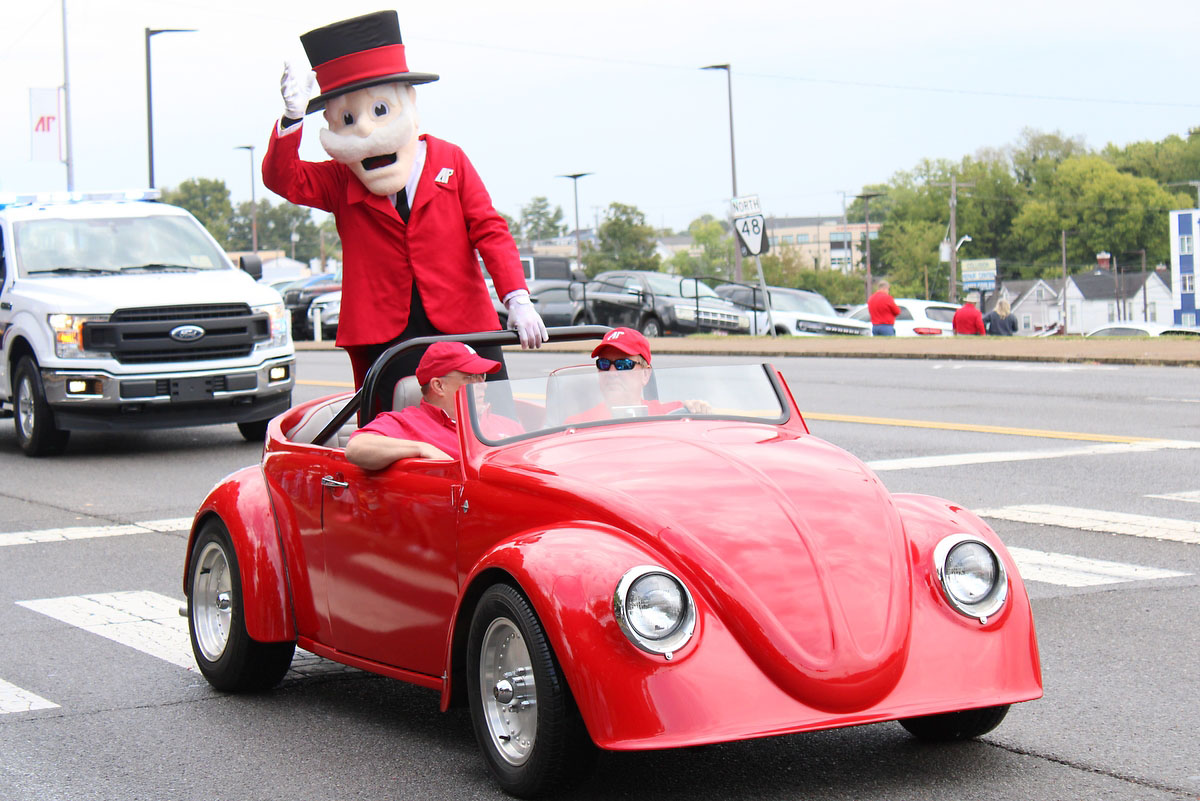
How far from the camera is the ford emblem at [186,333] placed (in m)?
13.4

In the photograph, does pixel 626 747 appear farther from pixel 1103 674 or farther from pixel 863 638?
pixel 1103 674

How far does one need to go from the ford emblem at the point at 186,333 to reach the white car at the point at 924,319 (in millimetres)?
22362

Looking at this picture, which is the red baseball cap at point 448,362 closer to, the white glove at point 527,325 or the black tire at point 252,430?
the white glove at point 527,325

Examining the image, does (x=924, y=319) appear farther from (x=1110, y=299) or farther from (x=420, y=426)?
(x=1110, y=299)

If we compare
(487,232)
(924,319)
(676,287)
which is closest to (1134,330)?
(924,319)

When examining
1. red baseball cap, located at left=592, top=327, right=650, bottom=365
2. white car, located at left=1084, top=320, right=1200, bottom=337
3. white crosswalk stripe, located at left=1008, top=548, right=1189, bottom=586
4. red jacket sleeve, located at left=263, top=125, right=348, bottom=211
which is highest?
red jacket sleeve, located at left=263, top=125, right=348, bottom=211

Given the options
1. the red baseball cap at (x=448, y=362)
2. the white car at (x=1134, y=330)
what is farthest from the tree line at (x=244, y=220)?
the red baseball cap at (x=448, y=362)

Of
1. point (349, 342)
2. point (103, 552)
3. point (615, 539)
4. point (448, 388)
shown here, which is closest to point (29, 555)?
Answer: point (103, 552)

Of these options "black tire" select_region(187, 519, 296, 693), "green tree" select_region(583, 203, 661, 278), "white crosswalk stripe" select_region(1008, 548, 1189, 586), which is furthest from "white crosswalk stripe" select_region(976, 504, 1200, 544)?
"green tree" select_region(583, 203, 661, 278)

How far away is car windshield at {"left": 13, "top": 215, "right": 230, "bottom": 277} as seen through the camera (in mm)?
14086

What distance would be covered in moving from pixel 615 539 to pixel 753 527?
364mm

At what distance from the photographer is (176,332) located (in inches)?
529

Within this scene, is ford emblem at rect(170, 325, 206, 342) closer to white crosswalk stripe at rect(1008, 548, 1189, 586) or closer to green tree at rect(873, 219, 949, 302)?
white crosswalk stripe at rect(1008, 548, 1189, 586)

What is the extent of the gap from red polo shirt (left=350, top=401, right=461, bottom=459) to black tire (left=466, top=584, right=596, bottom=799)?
34.7 inches
